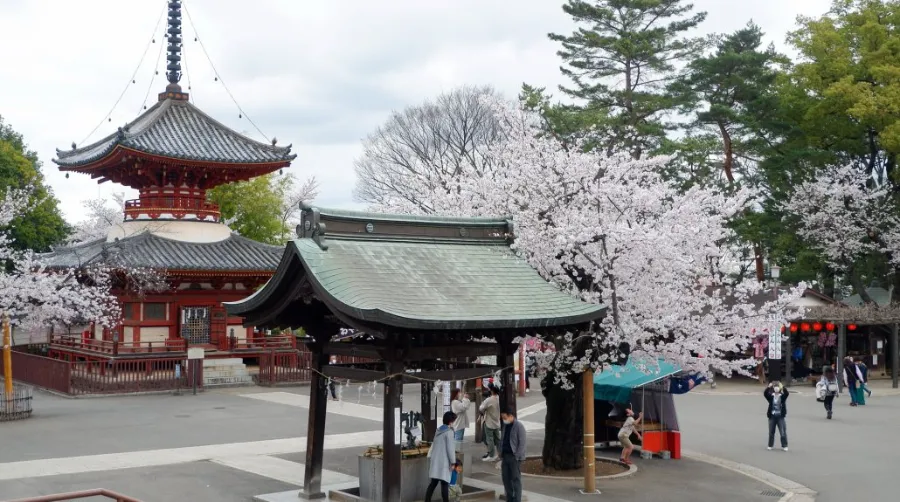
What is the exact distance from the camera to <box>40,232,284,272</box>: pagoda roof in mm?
31438

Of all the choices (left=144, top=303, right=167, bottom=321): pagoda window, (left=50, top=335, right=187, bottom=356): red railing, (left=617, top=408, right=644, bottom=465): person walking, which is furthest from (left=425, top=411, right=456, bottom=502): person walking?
(left=144, top=303, right=167, bottom=321): pagoda window

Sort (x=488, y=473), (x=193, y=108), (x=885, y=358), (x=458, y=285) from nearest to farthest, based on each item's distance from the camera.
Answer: (x=458, y=285) < (x=488, y=473) < (x=193, y=108) < (x=885, y=358)

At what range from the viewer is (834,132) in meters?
42.3

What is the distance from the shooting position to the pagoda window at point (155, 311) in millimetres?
33344

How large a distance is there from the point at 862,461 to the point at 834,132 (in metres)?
27.3

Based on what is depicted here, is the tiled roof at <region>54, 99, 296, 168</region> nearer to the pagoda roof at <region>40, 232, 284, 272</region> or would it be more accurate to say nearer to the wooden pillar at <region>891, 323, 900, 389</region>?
the pagoda roof at <region>40, 232, 284, 272</region>

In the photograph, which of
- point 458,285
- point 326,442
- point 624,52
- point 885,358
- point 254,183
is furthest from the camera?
point 254,183

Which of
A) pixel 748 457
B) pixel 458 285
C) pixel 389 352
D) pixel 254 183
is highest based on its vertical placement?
pixel 254 183

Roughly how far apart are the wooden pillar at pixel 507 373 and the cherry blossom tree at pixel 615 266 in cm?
156

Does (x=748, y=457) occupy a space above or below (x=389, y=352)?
below

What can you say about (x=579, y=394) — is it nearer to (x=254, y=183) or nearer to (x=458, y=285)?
(x=458, y=285)

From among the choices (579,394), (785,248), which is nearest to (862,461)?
(579,394)

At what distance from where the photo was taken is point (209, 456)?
18.6m

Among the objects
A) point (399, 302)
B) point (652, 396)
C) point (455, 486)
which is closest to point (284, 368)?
point (652, 396)
